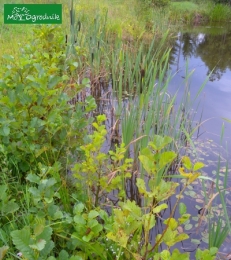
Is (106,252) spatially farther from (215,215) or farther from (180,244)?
(215,215)

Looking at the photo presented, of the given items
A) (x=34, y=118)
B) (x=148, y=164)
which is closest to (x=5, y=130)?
(x=34, y=118)

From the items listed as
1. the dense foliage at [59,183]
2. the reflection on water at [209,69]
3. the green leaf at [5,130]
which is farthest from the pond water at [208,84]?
the green leaf at [5,130]

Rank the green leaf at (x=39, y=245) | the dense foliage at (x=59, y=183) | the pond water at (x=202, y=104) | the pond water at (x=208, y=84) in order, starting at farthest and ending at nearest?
the pond water at (x=208, y=84) < the pond water at (x=202, y=104) < the dense foliage at (x=59, y=183) < the green leaf at (x=39, y=245)

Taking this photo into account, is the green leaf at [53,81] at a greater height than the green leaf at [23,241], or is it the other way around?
the green leaf at [53,81]

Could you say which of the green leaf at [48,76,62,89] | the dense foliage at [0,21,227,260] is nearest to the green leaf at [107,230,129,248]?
the dense foliage at [0,21,227,260]

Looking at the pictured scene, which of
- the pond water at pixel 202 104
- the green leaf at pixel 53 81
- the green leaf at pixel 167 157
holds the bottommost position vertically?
the pond water at pixel 202 104

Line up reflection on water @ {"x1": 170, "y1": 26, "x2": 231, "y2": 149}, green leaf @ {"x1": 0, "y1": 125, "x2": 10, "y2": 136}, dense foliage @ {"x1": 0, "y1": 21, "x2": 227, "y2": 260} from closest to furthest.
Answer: dense foliage @ {"x1": 0, "y1": 21, "x2": 227, "y2": 260}, green leaf @ {"x1": 0, "y1": 125, "x2": 10, "y2": 136}, reflection on water @ {"x1": 170, "y1": 26, "x2": 231, "y2": 149}

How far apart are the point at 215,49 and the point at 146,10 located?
2324mm

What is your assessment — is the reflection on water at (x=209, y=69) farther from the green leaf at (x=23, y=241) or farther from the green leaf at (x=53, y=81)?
the green leaf at (x=23, y=241)

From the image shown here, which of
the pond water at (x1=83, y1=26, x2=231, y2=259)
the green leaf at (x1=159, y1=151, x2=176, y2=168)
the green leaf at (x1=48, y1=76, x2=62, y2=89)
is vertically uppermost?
the green leaf at (x1=48, y1=76, x2=62, y2=89)

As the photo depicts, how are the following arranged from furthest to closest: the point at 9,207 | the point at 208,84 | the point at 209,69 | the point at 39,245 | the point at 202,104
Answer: the point at 209,69
the point at 208,84
the point at 202,104
the point at 9,207
the point at 39,245

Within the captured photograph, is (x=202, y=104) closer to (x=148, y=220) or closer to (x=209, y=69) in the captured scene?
(x=209, y=69)

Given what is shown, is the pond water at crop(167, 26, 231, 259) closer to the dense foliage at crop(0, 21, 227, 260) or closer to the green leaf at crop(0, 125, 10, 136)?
the dense foliage at crop(0, 21, 227, 260)

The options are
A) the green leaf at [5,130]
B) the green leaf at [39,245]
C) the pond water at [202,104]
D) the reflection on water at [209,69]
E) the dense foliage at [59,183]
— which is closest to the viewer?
the green leaf at [39,245]
